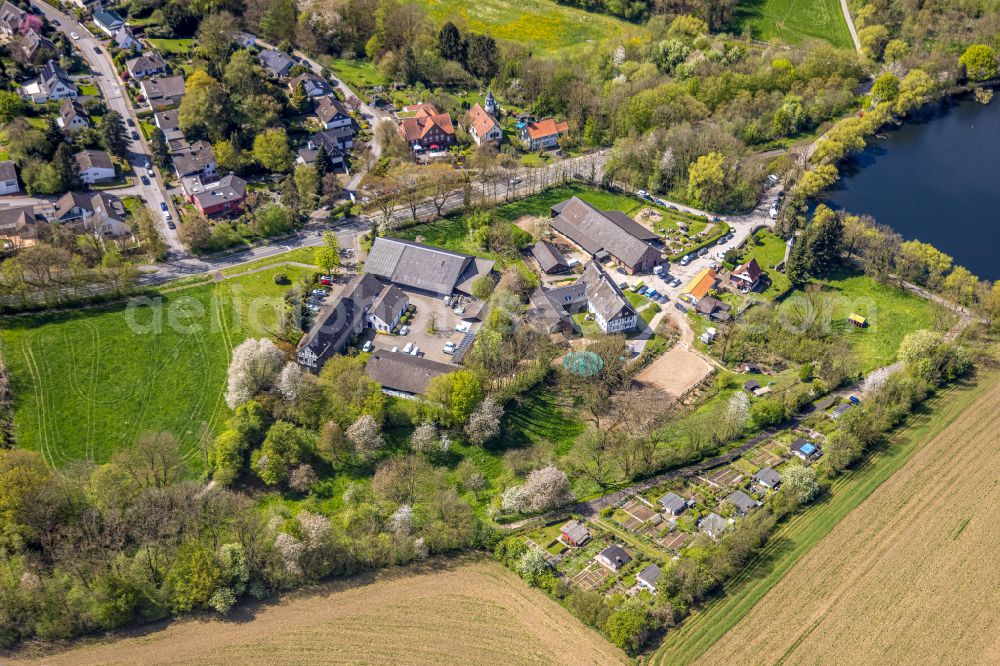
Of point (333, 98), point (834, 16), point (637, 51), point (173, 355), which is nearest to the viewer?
point (173, 355)

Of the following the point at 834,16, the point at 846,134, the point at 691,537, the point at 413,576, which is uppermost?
the point at 834,16

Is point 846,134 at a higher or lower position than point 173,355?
higher

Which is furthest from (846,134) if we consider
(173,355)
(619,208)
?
(173,355)

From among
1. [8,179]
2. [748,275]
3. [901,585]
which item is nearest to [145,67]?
[8,179]

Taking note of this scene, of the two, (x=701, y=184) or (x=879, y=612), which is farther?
(x=701, y=184)

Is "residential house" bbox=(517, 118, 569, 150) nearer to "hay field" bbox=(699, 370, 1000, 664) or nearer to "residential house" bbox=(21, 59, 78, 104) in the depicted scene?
"residential house" bbox=(21, 59, 78, 104)

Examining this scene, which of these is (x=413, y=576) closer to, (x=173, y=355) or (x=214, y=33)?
(x=173, y=355)
